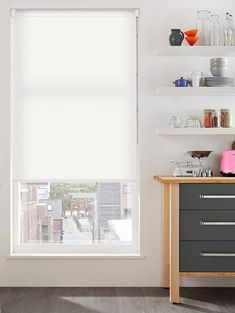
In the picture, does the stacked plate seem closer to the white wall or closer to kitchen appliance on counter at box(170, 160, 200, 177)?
the white wall

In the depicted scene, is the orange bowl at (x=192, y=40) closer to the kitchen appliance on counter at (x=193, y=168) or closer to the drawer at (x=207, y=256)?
the kitchen appliance on counter at (x=193, y=168)

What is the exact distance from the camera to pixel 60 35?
15.6 ft

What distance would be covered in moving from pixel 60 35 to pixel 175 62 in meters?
0.97

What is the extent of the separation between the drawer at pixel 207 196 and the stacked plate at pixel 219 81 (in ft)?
2.81

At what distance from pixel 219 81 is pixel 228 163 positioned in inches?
25.5

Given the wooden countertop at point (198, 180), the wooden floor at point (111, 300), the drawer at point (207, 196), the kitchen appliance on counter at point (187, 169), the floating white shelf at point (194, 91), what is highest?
the floating white shelf at point (194, 91)

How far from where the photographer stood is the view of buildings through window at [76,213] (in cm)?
482

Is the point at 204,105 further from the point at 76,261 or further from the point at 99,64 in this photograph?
the point at 76,261

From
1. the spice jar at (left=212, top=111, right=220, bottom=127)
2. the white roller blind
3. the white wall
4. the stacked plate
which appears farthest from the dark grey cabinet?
the stacked plate

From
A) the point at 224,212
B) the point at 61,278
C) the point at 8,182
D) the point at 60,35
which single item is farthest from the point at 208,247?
the point at 60,35

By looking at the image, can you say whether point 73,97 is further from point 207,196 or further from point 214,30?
point 207,196

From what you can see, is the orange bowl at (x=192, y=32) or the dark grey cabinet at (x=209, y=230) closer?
the dark grey cabinet at (x=209, y=230)

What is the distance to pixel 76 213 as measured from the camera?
191 inches

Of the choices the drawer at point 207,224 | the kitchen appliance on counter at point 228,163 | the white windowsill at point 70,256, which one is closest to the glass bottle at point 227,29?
the kitchen appliance on counter at point 228,163
